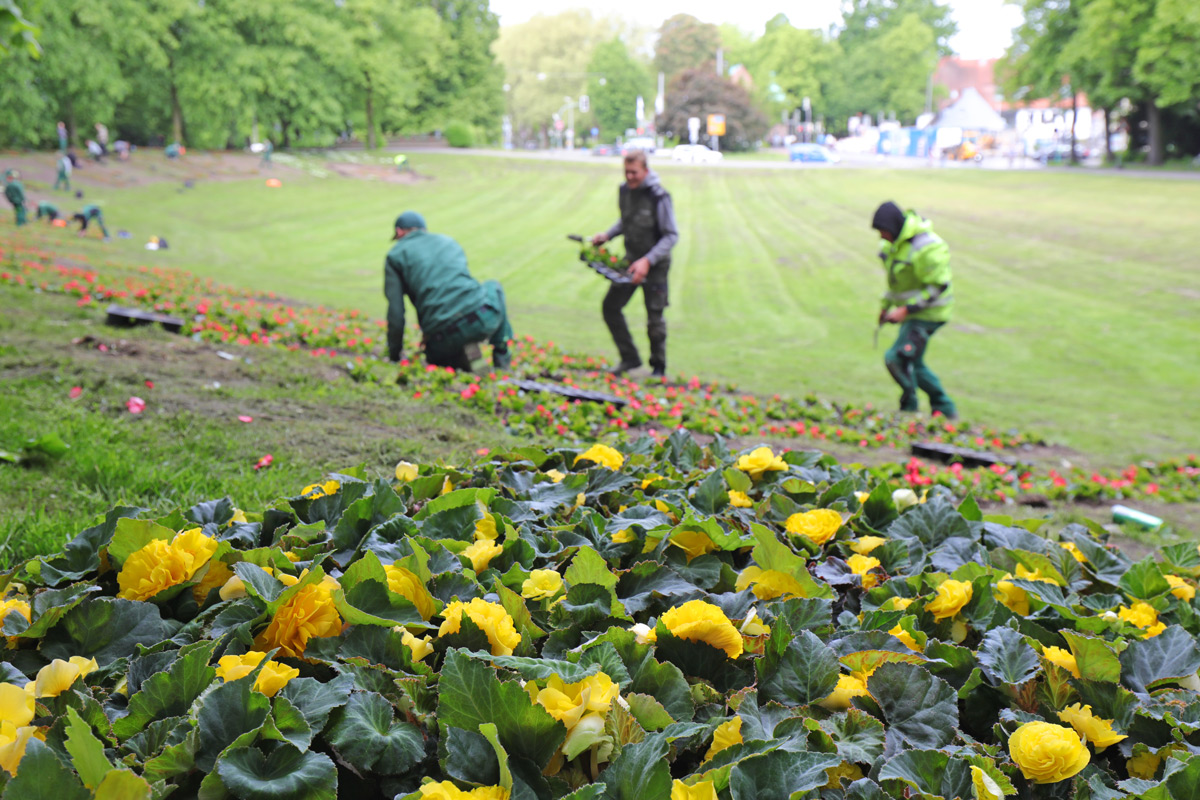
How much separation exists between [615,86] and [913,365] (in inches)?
3259

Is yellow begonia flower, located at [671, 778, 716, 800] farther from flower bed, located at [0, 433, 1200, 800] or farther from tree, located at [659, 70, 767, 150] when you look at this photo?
tree, located at [659, 70, 767, 150]

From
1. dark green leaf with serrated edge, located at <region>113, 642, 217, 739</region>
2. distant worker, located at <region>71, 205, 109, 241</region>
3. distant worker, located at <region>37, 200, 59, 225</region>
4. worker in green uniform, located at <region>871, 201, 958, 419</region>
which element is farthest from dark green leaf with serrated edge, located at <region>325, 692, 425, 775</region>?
distant worker, located at <region>37, 200, 59, 225</region>

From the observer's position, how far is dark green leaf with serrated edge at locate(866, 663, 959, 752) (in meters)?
1.55

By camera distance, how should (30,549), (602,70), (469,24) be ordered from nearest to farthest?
(30,549) < (469,24) < (602,70)

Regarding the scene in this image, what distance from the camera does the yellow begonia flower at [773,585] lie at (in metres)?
1.99

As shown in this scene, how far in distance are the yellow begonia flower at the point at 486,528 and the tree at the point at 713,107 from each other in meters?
77.9

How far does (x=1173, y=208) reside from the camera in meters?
33.5

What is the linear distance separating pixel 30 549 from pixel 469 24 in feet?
249

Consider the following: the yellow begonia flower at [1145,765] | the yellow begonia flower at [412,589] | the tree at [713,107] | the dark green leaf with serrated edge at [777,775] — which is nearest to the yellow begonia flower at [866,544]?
the yellow begonia flower at [1145,765]

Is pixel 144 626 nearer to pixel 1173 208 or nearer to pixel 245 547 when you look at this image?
pixel 245 547

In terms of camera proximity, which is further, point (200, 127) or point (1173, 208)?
point (200, 127)

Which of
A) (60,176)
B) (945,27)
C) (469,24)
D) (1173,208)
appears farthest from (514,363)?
(945,27)

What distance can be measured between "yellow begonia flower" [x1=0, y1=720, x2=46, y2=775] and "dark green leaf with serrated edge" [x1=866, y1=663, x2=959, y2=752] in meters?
1.38

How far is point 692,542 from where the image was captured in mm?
2166
